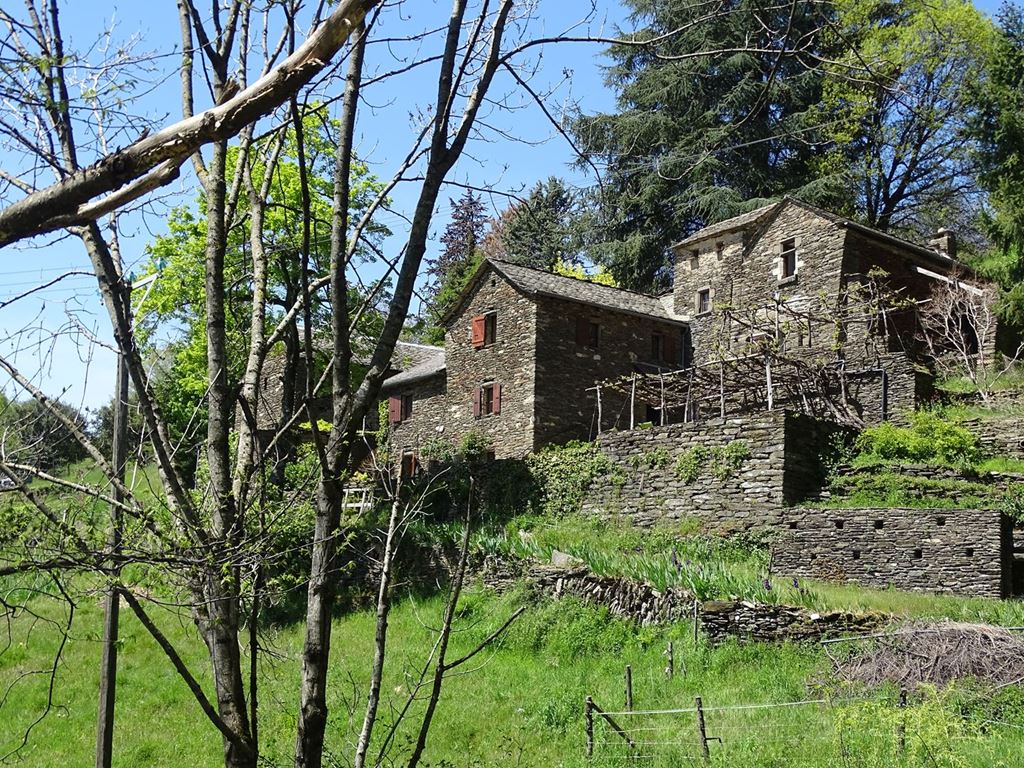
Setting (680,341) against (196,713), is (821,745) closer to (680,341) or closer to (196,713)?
(196,713)

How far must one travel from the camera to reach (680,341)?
113 ft

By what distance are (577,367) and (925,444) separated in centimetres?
1230

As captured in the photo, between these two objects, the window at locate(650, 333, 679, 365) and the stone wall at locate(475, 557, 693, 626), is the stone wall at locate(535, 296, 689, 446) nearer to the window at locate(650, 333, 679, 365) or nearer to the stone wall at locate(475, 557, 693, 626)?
the window at locate(650, 333, 679, 365)

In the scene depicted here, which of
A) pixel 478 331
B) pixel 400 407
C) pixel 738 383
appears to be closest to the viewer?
pixel 738 383

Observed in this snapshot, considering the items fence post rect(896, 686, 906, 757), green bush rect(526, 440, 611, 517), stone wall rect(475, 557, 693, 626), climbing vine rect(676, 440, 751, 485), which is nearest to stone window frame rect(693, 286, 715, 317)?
green bush rect(526, 440, 611, 517)

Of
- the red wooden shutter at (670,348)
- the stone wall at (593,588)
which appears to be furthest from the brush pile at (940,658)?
the red wooden shutter at (670,348)

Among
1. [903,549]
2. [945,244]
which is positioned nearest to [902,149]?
[945,244]

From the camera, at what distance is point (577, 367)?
31234 millimetres

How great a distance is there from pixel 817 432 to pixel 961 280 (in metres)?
11.9

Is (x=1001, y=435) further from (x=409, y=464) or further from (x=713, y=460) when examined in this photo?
(x=409, y=464)

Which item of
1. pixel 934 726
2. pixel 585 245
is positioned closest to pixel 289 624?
pixel 934 726

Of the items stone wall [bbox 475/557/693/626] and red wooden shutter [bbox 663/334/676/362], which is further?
red wooden shutter [bbox 663/334/676/362]

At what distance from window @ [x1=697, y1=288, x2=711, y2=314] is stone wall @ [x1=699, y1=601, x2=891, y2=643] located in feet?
63.0

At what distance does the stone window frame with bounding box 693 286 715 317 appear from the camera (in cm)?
3453
